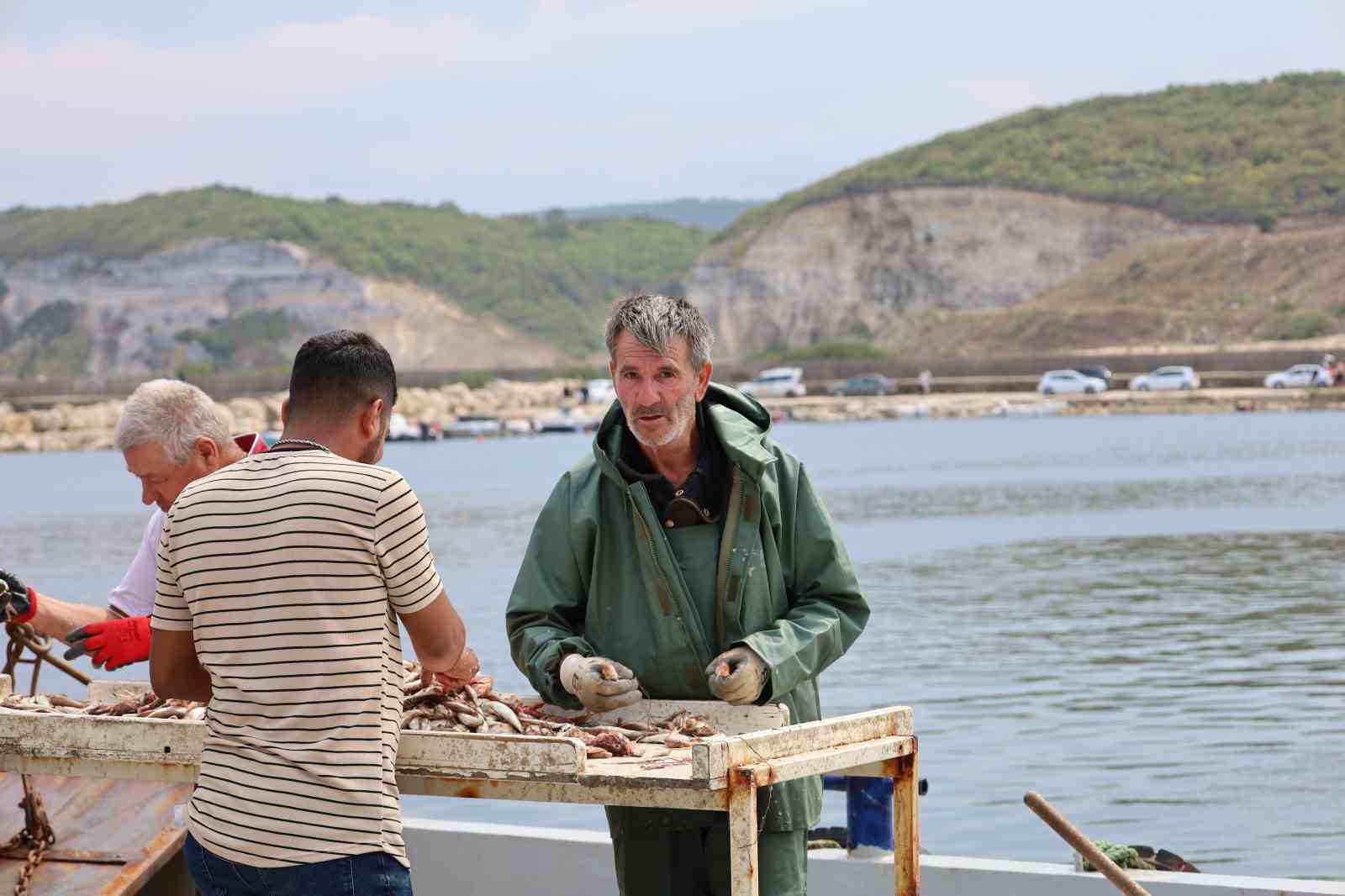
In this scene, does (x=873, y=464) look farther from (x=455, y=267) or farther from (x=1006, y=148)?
(x=455, y=267)

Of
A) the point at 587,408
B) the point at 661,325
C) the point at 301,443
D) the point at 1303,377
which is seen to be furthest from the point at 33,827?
the point at 587,408

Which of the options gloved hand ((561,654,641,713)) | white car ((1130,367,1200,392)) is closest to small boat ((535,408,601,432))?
white car ((1130,367,1200,392))

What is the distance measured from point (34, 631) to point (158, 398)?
71 centimetres

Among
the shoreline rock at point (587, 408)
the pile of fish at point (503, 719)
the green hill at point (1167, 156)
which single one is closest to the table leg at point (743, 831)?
the pile of fish at point (503, 719)

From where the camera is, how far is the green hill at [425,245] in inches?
5536

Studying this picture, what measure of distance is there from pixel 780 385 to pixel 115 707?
81.3m

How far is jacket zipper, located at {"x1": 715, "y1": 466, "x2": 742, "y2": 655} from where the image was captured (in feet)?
11.7

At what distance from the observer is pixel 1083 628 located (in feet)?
55.2

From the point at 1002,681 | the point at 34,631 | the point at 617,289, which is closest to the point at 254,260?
the point at 617,289

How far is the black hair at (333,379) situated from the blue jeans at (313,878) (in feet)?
2.45

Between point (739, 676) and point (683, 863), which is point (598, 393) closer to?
point (683, 863)

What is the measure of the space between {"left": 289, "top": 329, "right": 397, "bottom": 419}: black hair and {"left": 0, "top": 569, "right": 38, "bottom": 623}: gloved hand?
4.53 ft

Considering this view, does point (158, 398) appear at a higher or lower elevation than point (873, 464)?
higher

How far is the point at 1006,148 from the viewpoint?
121 meters
